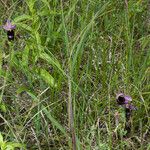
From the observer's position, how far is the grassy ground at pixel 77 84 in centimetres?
176

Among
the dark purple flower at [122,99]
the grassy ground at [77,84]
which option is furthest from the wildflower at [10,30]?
the dark purple flower at [122,99]

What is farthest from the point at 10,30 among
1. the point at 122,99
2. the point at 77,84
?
the point at 122,99

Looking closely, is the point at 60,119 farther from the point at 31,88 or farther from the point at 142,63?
the point at 142,63

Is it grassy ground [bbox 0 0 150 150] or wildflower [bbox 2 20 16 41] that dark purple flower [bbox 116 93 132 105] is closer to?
grassy ground [bbox 0 0 150 150]

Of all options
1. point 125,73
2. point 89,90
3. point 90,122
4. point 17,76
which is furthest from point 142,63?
point 17,76

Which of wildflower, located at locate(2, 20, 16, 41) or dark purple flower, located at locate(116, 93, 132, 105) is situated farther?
wildflower, located at locate(2, 20, 16, 41)

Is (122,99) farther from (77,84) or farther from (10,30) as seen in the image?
(10,30)

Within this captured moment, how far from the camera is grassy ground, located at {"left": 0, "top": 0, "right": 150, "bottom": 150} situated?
5.76 feet

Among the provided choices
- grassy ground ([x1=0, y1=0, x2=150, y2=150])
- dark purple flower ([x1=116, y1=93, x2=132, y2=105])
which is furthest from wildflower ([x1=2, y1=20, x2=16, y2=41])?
dark purple flower ([x1=116, y1=93, x2=132, y2=105])

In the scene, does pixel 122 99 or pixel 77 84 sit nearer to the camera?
pixel 122 99

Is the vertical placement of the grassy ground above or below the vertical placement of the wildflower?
below

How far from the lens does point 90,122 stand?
1.78m

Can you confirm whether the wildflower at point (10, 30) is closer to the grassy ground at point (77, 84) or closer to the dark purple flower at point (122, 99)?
the grassy ground at point (77, 84)

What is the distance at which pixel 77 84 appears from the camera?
1.89 m
